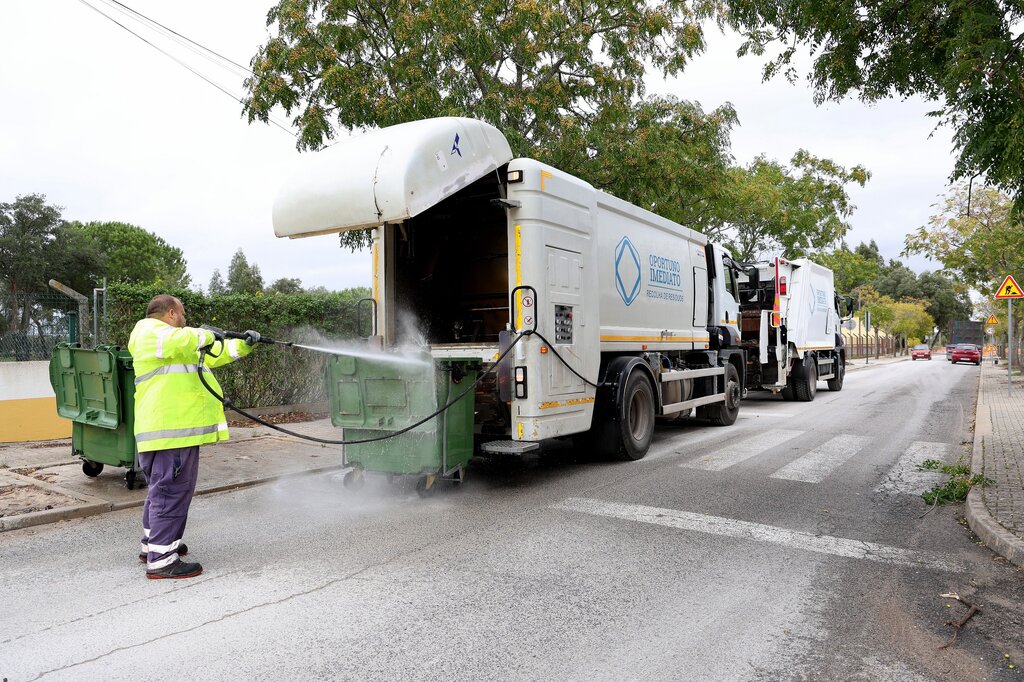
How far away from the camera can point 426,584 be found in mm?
4059

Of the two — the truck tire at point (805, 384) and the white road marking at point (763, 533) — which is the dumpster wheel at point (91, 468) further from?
the truck tire at point (805, 384)

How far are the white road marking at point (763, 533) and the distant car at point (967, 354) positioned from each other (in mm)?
43799

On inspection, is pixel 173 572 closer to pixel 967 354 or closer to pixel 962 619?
pixel 962 619

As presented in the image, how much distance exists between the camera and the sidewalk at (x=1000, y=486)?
483cm

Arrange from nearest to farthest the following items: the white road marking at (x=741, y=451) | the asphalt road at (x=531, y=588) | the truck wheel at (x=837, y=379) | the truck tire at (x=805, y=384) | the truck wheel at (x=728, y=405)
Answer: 1. the asphalt road at (x=531, y=588)
2. the white road marking at (x=741, y=451)
3. the truck wheel at (x=728, y=405)
4. the truck tire at (x=805, y=384)
5. the truck wheel at (x=837, y=379)

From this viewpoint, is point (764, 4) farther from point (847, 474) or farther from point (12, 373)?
point (12, 373)

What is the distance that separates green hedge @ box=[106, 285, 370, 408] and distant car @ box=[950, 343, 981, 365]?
4136 centimetres

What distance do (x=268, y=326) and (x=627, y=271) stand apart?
585cm

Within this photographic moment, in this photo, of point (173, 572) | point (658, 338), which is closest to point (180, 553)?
point (173, 572)

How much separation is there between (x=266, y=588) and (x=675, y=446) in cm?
631

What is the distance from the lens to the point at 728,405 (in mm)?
11445

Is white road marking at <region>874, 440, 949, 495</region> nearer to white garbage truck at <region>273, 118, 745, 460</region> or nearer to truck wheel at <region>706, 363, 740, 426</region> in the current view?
white garbage truck at <region>273, 118, 745, 460</region>

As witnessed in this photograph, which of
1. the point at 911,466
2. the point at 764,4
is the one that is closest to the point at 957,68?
the point at 764,4

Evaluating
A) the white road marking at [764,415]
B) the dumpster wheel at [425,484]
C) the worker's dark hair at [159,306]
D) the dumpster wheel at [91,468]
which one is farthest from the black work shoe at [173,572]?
the white road marking at [764,415]
